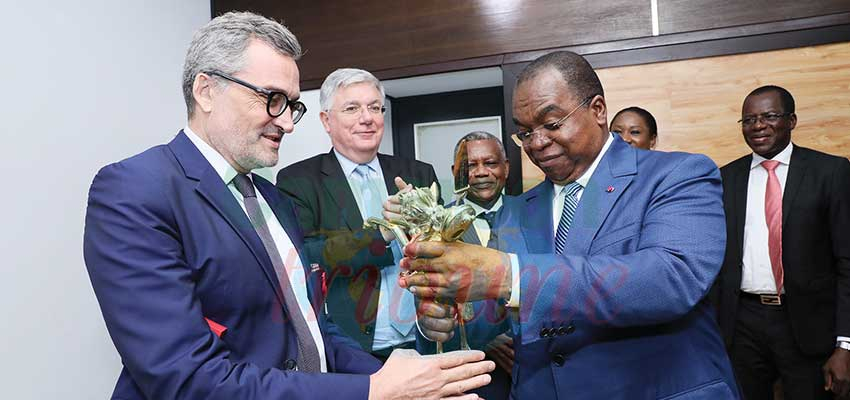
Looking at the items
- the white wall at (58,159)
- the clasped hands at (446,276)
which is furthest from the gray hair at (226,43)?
the white wall at (58,159)

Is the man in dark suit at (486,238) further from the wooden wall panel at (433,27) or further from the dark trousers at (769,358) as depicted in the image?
the dark trousers at (769,358)

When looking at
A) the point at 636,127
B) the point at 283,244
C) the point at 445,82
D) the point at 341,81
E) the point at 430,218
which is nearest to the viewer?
the point at 430,218

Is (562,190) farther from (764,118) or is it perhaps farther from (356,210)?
(764,118)

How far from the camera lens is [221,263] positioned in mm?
1204

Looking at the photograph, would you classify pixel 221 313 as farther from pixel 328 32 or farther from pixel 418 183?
pixel 328 32

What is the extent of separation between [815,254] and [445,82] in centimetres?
230

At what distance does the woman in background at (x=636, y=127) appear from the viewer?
3.15 m

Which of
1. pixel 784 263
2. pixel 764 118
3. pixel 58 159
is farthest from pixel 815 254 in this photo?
pixel 58 159

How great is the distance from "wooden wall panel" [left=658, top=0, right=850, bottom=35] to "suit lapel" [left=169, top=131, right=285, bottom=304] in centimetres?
286

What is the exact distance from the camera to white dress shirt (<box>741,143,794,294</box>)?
280cm

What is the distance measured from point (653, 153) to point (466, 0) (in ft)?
8.23

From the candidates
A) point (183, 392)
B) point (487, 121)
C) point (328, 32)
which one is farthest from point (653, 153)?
point (328, 32)

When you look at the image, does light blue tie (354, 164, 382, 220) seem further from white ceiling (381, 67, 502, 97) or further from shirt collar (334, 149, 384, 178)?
white ceiling (381, 67, 502, 97)

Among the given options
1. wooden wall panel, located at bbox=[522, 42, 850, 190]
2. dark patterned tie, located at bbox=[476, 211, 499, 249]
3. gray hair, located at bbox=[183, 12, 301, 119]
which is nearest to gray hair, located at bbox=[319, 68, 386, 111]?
dark patterned tie, located at bbox=[476, 211, 499, 249]
